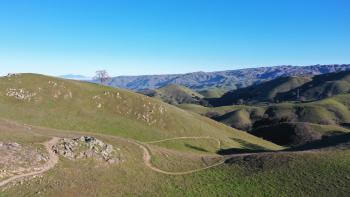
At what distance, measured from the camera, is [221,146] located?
12538 centimetres

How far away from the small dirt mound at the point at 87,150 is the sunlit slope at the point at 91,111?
41.5 meters

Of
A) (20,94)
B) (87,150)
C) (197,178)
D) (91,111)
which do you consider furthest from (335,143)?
(20,94)

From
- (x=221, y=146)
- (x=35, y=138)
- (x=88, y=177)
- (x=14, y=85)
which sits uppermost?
(x=14, y=85)

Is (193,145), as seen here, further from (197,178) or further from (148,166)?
(197,178)

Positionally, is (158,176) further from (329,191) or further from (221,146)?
→ (221,146)

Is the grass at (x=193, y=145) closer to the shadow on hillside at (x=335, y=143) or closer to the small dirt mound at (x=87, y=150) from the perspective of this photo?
the shadow on hillside at (x=335, y=143)

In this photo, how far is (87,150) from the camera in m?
68.2

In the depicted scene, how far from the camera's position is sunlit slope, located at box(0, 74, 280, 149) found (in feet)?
374

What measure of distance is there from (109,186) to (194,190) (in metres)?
Result: 14.9

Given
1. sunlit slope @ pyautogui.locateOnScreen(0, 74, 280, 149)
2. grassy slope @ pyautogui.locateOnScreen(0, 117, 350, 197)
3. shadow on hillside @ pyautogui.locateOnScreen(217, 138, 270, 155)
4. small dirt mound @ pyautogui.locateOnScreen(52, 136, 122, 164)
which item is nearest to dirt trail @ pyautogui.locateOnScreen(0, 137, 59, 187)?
small dirt mound @ pyautogui.locateOnScreen(52, 136, 122, 164)

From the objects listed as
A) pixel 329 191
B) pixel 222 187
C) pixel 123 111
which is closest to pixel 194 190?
pixel 222 187

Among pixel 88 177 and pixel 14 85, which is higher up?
pixel 14 85

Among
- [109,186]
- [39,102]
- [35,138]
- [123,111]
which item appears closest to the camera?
[109,186]

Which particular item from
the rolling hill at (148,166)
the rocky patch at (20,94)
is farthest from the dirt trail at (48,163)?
the rocky patch at (20,94)
